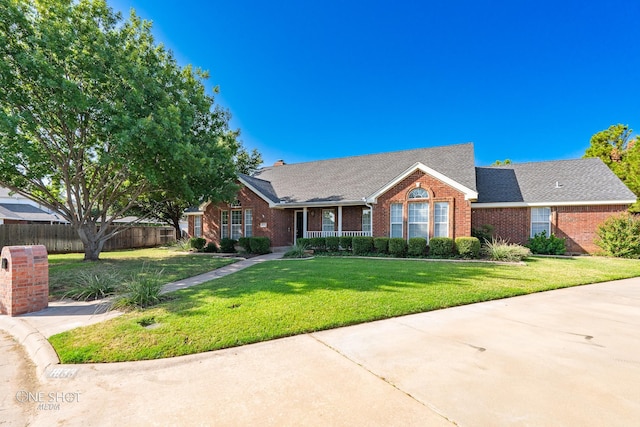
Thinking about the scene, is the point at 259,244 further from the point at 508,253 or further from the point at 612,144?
the point at 612,144

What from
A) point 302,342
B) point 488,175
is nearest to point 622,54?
point 488,175

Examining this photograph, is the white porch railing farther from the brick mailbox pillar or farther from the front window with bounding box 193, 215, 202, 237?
the brick mailbox pillar

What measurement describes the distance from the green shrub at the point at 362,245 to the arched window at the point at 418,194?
306 centimetres

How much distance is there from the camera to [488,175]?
19531 mm

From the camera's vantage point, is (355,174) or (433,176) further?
(355,174)

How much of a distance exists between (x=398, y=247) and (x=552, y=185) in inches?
404

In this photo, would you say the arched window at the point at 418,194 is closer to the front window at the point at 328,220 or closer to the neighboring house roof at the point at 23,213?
the front window at the point at 328,220

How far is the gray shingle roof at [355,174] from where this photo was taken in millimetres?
17312

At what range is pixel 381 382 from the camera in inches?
130

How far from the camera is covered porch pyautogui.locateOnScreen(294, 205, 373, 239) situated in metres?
17.4

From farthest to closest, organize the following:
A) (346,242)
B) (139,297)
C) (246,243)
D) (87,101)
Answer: (246,243) → (346,242) → (87,101) → (139,297)

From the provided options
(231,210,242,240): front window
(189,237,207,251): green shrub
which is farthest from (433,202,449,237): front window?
(189,237,207,251): green shrub

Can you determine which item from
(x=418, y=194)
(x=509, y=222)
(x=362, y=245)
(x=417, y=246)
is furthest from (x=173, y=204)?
(x=509, y=222)

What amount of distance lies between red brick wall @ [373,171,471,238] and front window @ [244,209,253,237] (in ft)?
25.7
